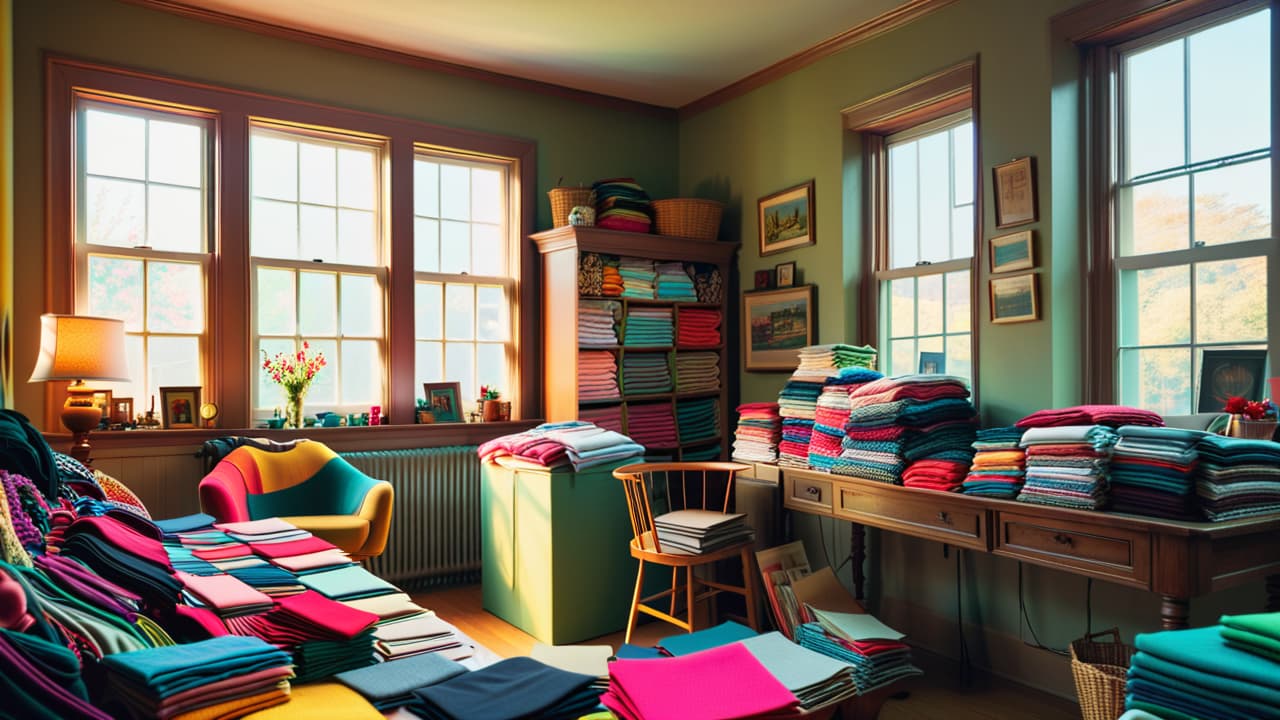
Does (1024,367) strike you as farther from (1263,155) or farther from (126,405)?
(126,405)

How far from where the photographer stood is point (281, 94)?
4773 mm

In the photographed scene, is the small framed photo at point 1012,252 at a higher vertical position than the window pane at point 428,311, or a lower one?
higher

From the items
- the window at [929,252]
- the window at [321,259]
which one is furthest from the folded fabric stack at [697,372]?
the window at [321,259]

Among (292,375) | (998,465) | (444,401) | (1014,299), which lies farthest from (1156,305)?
Result: (292,375)

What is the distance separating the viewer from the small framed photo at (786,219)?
196 inches

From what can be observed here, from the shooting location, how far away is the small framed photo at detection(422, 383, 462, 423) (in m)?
5.18

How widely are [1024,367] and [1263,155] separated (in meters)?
1.22

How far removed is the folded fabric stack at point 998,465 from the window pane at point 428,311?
3.47 metres

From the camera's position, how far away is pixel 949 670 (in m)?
3.79

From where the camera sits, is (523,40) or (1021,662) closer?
(1021,662)

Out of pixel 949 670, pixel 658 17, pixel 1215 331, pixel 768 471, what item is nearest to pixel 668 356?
pixel 768 471

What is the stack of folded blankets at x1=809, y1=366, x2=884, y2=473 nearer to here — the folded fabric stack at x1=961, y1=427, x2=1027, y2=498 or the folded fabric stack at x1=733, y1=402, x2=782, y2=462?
the folded fabric stack at x1=733, y1=402, x2=782, y2=462

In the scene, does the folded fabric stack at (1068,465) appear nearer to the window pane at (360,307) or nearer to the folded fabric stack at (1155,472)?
the folded fabric stack at (1155,472)

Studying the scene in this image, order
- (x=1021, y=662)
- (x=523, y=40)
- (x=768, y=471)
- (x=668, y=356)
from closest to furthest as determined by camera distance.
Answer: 1. (x=1021, y=662)
2. (x=768, y=471)
3. (x=523, y=40)
4. (x=668, y=356)
